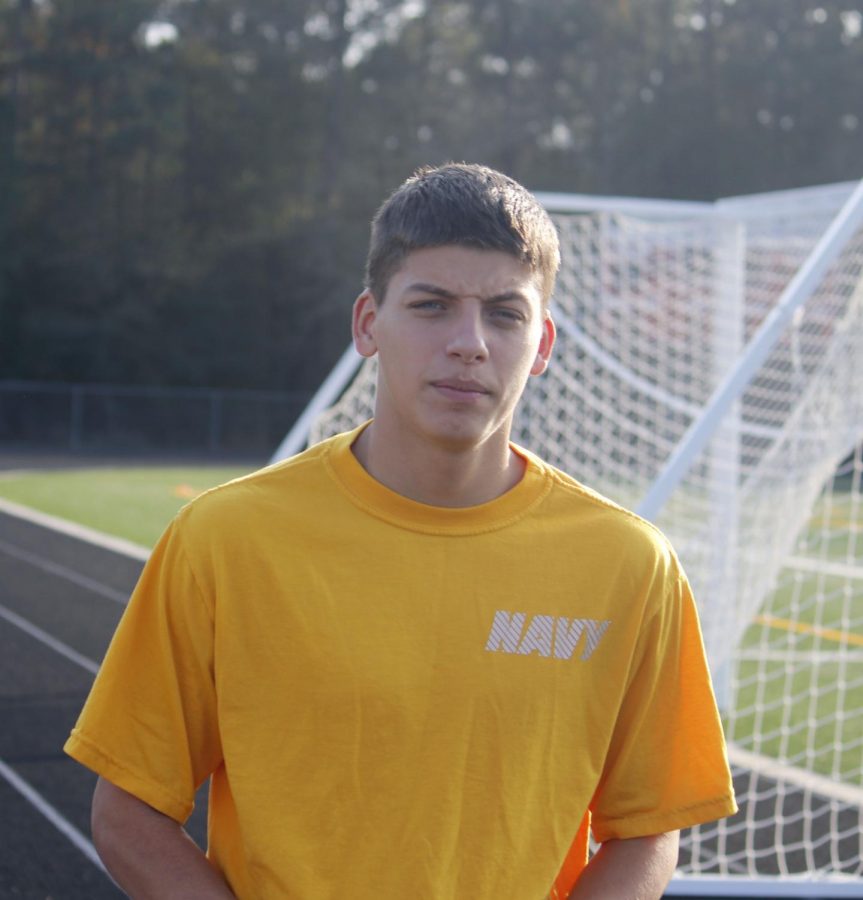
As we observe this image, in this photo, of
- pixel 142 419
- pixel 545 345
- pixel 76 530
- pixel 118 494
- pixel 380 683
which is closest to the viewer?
pixel 380 683

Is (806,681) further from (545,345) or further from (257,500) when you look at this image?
(257,500)

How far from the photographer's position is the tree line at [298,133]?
124 feet

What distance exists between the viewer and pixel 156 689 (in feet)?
6.15

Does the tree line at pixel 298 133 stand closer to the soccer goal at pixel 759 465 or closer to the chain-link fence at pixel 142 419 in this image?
the chain-link fence at pixel 142 419

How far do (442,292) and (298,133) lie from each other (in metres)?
39.8

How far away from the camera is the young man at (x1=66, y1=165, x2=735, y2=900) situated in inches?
71.9

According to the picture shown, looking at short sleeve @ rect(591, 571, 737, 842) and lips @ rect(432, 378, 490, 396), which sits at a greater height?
lips @ rect(432, 378, 490, 396)

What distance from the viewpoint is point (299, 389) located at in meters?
39.1

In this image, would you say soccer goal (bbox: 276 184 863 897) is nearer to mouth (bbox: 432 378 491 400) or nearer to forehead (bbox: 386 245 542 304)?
mouth (bbox: 432 378 491 400)

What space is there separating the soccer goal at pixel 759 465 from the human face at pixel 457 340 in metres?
0.59

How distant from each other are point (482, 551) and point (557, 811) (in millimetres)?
366

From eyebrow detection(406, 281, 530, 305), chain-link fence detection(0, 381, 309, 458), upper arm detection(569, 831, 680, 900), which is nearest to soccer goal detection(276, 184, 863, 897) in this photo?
upper arm detection(569, 831, 680, 900)

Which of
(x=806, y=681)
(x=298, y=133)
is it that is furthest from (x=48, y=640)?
(x=298, y=133)

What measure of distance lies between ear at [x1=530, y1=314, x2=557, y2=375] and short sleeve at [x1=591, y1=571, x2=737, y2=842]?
354 mm
